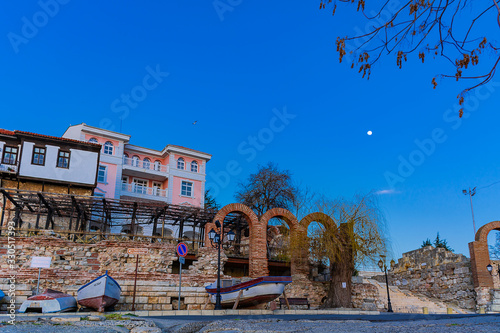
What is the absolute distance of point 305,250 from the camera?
22.3 metres

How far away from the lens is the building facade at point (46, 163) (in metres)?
29.9

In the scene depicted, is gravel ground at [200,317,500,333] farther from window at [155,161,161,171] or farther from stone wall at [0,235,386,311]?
window at [155,161,161,171]

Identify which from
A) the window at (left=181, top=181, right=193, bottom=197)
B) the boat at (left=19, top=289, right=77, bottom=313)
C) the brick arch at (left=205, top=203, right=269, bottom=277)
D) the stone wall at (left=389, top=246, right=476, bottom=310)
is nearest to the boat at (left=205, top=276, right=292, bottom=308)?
the boat at (left=19, top=289, right=77, bottom=313)

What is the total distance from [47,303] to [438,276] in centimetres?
2218

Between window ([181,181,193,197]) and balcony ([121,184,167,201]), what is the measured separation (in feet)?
7.03

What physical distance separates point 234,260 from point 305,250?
416 cm

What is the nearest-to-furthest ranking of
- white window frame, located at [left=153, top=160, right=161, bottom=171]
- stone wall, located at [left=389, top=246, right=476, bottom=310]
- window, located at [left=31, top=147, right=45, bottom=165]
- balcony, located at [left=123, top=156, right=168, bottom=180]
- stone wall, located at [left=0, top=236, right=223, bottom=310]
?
stone wall, located at [left=0, top=236, right=223, bottom=310], stone wall, located at [left=389, top=246, right=476, bottom=310], window, located at [left=31, top=147, right=45, bottom=165], balcony, located at [left=123, top=156, right=168, bottom=180], white window frame, located at [left=153, top=160, right=161, bottom=171]

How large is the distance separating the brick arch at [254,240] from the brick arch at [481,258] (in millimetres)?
11461

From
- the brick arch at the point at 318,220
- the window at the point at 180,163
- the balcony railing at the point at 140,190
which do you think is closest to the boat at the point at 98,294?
the brick arch at the point at 318,220

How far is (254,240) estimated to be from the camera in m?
22.5

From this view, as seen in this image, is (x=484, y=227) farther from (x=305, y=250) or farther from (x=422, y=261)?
(x=305, y=250)

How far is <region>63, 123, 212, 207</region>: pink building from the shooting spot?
38625 mm

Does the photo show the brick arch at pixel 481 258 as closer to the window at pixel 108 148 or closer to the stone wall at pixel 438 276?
the stone wall at pixel 438 276

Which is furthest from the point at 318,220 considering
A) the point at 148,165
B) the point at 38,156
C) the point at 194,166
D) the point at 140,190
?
the point at 148,165
